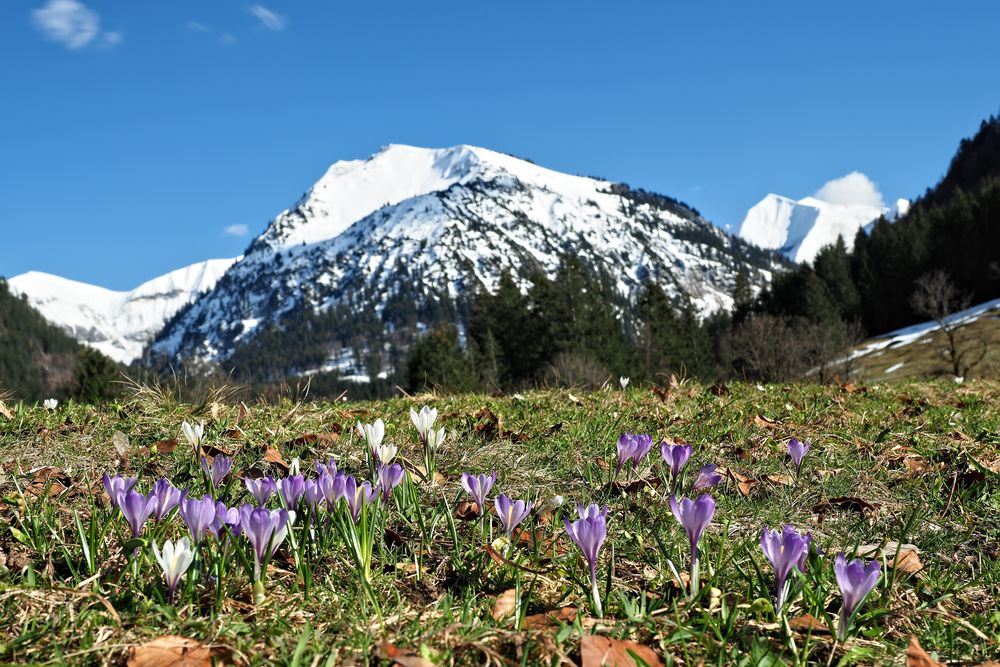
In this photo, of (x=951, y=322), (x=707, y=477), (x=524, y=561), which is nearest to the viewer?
(x=524, y=561)

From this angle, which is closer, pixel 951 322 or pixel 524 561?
pixel 524 561

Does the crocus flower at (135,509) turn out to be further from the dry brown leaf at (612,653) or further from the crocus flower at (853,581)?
the crocus flower at (853,581)

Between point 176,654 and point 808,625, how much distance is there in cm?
160

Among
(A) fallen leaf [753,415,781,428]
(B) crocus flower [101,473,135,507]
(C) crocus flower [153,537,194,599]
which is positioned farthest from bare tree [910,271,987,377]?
(C) crocus flower [153,537,194,599]

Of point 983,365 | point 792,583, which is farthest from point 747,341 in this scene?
point 792,583

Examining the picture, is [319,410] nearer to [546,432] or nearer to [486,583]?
[546,432]

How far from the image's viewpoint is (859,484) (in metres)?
3.49

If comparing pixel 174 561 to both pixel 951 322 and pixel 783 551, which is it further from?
pixel 951 322

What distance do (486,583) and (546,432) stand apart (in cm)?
244

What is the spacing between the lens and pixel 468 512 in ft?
9.12

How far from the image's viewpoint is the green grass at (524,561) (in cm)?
177

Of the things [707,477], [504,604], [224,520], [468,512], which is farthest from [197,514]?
[707,477]

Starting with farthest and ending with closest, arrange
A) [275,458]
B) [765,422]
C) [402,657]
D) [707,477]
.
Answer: [765,422], [275,458], [707,477], [402,657]

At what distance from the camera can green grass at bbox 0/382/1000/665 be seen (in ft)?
5.81
